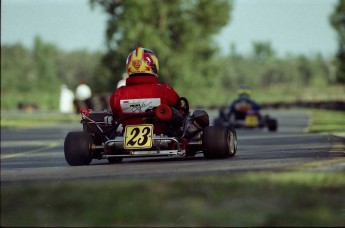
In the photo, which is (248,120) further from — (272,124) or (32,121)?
(32,121)

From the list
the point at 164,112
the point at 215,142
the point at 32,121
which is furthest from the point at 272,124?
the point at 32,121

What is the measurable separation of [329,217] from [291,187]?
1.17 metres

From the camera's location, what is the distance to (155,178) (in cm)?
944

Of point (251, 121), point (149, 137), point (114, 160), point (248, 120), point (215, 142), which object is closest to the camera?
point (149, 137)

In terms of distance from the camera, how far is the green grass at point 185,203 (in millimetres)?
6656

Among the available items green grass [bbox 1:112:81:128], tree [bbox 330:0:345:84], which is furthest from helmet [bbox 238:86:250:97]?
tree [bbox 330:0:345:84]

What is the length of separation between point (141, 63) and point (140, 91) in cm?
37

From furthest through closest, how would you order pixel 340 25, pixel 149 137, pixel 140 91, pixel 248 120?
1. pixel 340 25
2. pixel 248 120
3. pixel 140 91
4. pixel 149 137

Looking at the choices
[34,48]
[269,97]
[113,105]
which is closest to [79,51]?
[34,48]

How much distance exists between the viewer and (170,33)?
74750mm

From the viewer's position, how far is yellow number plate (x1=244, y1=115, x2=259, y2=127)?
29.3m

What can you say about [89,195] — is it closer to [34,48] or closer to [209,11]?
[209,11]

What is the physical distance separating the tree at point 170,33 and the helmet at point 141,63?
51123 millimetres

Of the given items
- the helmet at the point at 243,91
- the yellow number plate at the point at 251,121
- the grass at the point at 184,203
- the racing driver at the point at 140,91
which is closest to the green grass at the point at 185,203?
the grass at the point at 184,203
